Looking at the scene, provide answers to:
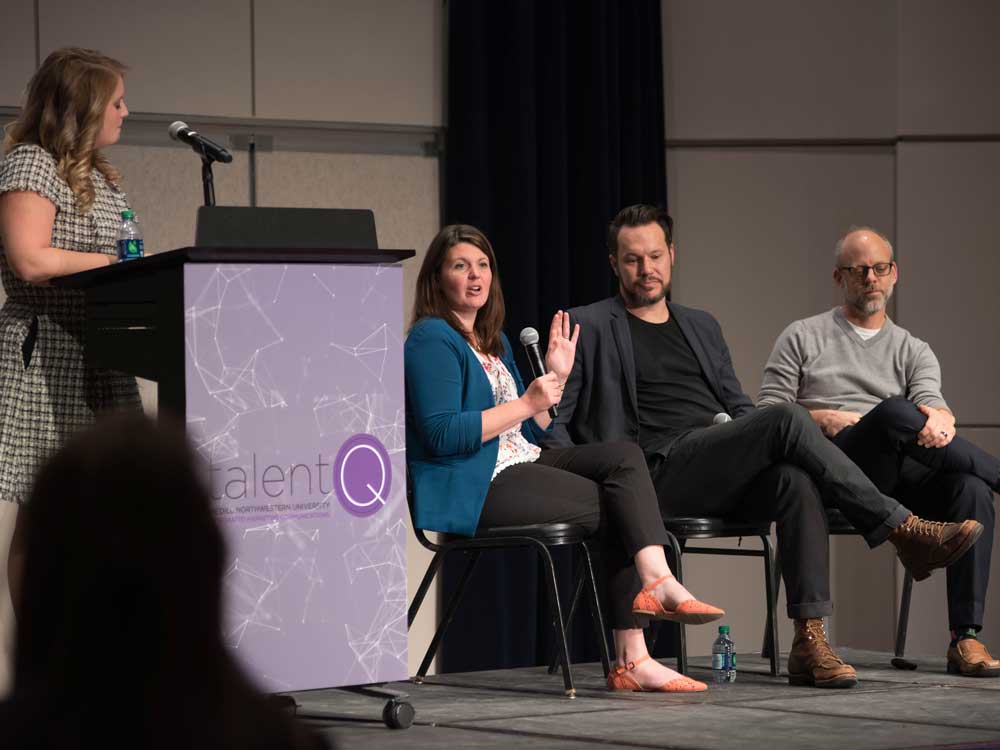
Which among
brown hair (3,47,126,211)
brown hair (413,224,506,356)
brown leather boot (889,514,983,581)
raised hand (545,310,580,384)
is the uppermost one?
brown hair (3,47,126,211)

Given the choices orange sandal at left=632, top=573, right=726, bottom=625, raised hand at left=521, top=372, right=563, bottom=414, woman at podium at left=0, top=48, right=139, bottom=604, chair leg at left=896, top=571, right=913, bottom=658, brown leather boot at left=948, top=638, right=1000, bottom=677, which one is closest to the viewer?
woman at podium at left=0, top=48, right=139, bottom=604

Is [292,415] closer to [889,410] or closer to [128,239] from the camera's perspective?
[128,239]

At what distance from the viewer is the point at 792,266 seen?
17.6 ft

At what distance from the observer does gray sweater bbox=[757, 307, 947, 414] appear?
3.97 metres

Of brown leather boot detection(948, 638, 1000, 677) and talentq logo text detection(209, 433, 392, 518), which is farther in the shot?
brown leather boot detection(948, 638, 1000, 677)

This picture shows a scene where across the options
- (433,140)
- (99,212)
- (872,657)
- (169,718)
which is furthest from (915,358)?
(169,718)

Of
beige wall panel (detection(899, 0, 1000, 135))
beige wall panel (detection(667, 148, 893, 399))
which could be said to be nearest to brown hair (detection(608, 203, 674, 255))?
beige wall panel (detection(667, 148, 893, 399))

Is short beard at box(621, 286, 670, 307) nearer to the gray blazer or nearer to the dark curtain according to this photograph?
the gray blazer

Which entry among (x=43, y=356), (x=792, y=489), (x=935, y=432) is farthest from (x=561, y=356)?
(x=43, y=356)

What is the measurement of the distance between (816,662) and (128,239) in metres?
1.83

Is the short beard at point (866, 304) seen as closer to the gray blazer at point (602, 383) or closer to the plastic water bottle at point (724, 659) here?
the gray blazer at point (602, 383)

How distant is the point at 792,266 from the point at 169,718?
16.0ft

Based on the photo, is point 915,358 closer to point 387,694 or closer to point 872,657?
point 872,657

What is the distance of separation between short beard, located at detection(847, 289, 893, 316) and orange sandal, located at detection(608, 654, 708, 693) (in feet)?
4.42
